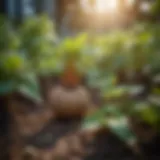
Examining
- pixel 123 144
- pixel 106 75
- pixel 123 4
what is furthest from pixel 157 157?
pixel 123 4

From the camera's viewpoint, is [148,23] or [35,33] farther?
[35,33]

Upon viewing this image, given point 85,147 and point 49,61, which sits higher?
point 49,61

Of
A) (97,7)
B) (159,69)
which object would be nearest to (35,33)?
(97,7)

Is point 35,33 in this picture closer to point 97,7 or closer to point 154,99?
point 97,7

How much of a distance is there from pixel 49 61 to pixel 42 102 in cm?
9

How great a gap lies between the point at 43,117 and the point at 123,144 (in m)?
0.17

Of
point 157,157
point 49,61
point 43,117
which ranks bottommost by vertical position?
point 157,157

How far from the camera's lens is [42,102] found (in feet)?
2.88

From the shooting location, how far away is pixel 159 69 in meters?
0.80

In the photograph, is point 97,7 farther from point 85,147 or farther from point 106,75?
point 85,147

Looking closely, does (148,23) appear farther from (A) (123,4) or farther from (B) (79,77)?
(B) (79,77)

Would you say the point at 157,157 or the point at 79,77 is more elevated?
the point at 79,77

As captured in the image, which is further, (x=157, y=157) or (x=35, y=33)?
(x=35, y=33)

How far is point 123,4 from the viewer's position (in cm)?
80
